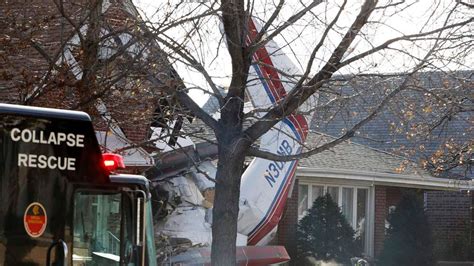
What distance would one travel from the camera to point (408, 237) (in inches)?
961

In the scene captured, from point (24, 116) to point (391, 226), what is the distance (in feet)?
63.1

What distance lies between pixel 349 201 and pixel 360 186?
23.2 inches

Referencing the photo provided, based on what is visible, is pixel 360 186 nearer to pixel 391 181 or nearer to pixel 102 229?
pixel 391 181

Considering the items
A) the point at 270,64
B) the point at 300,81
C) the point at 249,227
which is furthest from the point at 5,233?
the point at 249,227

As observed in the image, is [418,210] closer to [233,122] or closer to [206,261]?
[206,261]

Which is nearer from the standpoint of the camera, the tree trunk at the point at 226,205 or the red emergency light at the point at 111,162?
the red emergency light at the point at 111,162

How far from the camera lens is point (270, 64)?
12.3 metres

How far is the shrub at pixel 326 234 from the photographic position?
22688 millimetres

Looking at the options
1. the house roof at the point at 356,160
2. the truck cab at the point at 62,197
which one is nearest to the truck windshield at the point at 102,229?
the truck cab at the point at 62,197

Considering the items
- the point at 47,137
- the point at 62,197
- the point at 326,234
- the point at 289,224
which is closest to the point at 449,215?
the point at 289,224

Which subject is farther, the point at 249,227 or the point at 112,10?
the point at 249,227

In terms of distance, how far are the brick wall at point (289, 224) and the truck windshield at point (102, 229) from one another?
16311mm

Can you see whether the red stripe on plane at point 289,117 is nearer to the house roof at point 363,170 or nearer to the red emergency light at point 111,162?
the red emergency light at point 111,162

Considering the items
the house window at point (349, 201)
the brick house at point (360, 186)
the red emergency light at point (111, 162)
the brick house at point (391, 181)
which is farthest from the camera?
the house window at point (349, 201)
